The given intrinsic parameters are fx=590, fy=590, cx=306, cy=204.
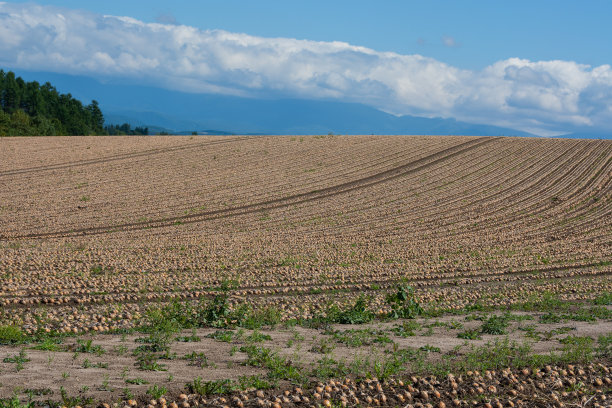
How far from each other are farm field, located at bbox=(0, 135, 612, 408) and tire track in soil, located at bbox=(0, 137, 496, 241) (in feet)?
0.64

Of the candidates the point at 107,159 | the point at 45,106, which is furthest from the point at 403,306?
the point at 45,106

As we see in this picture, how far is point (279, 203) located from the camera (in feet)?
115

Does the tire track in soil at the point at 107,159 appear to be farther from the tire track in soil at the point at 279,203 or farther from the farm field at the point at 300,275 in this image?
the tire track in soil at the point at 279,203

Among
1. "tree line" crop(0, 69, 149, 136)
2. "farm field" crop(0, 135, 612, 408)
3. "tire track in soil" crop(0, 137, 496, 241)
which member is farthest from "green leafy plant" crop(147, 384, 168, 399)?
"tree line" crop(0, 69, 149, 136)

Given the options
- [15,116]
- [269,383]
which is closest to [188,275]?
[269,383]

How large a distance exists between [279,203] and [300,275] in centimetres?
1664

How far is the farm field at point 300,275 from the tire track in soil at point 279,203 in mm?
195

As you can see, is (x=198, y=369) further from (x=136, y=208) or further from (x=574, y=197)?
(x=574, y=197)

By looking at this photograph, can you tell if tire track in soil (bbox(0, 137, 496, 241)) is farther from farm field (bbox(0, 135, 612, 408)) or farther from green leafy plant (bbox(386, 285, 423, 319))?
green leafy plant (bbox(386, 285, 423, 319))

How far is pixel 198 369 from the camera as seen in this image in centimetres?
→ 891

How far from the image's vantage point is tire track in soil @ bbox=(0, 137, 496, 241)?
88.5 ft

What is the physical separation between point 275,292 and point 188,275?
3.16 metres

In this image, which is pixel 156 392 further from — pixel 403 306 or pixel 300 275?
pixel 300 275

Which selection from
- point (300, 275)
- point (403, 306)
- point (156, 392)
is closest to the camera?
point (156, 392)
